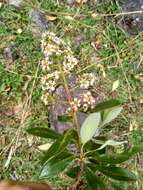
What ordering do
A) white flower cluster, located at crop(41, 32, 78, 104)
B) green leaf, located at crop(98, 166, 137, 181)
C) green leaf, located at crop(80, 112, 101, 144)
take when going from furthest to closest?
green leaf, located at crop(98, 166, 137, 181) → green leaf, located at crop(80, 112, 101, 144) → white flower cluster, located at crop(41, 32, 78, 104)

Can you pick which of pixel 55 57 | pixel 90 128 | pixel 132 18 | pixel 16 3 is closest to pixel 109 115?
pixel 90 128

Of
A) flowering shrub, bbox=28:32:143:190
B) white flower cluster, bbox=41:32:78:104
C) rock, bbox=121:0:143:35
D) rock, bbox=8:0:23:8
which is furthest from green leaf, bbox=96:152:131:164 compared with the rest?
rock, bbox=8:0:23:8

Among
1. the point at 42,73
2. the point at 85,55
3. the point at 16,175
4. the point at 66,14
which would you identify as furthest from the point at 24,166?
the point at 66,14

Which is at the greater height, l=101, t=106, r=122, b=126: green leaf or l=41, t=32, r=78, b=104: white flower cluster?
l=41, t=32, r=78, b=104: white flower cluster

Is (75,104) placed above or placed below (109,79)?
below

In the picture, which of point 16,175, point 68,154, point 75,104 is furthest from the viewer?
point 16,175

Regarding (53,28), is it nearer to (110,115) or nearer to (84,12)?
(84,12)

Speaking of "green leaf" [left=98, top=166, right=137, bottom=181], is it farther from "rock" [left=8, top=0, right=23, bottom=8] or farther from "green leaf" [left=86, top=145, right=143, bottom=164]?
"rock" [left=8, top=0, right=23, bottom=8]
